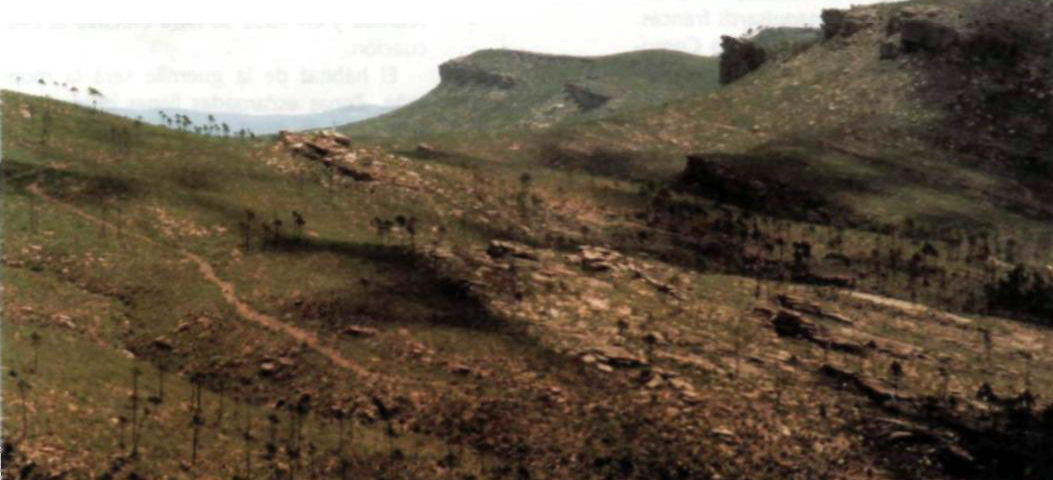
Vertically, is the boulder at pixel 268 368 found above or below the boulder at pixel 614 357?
below

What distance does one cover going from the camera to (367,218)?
106688 millimetres

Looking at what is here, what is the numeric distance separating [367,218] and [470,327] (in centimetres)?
2910

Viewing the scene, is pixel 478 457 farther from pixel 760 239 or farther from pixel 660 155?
pixel 660 155

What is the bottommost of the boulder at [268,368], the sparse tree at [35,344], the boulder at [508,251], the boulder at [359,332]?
the boulder at [268,368]

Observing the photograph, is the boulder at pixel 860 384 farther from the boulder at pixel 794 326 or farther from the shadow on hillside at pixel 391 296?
the shadow on hillside at pixel 391 296

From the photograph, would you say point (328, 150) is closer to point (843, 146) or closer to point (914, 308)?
point (914, 308)

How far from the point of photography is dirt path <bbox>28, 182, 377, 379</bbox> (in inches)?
2963

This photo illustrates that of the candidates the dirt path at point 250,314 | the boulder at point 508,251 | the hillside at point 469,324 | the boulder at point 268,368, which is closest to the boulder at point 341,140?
the hillside at point 469,324

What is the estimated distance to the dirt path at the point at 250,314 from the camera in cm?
7525

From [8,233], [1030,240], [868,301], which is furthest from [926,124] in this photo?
[8,233]

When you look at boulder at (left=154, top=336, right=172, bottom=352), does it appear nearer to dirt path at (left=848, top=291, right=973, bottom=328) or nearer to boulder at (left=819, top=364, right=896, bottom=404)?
boulder at (left=819, top=364, right=896, bottom=404)

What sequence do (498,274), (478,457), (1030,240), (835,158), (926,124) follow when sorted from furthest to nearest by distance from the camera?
1. (926,124)
2. (835,158)
3. (1030,240)
4. (498,274)
5. (478,457)

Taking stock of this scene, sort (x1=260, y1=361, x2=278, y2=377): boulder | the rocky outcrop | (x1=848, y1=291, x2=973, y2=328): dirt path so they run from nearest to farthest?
(x1=260, y1=361, x2=278, y2=377): boulder → (x1=848, y1=291, x2=973, y2=328): dirt path → the rocky outcrop

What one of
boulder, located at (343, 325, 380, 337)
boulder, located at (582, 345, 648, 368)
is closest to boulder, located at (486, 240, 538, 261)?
boulder, located at (582, 345, 648, 368)
